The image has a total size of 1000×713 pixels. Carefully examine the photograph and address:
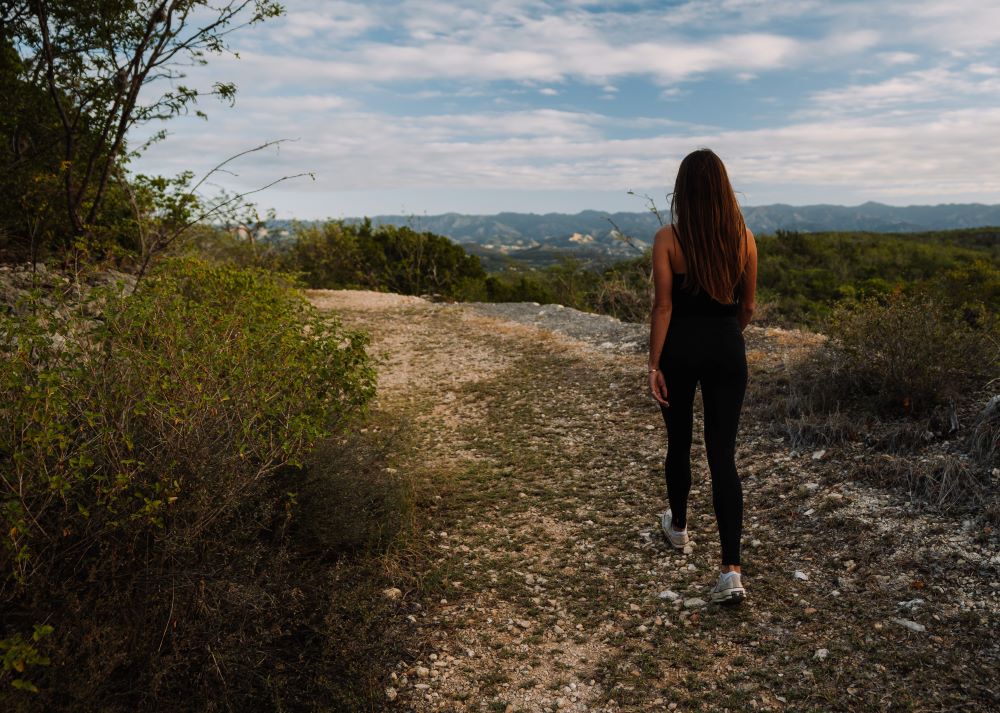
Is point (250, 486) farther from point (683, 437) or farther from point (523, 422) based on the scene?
point (523, 422)

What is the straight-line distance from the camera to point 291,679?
282cm

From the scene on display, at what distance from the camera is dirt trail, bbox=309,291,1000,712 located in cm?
286

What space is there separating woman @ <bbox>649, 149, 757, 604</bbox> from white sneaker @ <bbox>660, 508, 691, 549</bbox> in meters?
0.57

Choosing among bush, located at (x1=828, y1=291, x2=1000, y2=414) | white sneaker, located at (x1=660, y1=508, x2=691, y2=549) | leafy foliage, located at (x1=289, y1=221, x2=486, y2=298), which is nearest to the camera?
white sneaker, located at (x1=660, y1=508, x2=691, y2=549)

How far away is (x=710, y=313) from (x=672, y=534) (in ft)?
5.09

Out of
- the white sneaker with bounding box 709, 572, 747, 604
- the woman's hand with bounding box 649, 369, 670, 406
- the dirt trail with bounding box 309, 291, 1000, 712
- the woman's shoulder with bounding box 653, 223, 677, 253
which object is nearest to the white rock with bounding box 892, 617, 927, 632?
the dirt trail with bounding box 309, 291, 1000, 712

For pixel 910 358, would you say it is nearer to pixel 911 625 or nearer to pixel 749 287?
pixel 749 287

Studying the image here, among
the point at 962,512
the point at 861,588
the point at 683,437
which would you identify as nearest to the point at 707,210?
the point at 683,437

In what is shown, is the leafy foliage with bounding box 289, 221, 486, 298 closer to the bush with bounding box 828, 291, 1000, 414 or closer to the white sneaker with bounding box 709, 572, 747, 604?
the bush with bounding box 828, 291, 1000, 414

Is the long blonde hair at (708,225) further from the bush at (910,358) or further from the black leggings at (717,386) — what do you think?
the bush at (910,358)

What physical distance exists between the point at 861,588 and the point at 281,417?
11.1 feet

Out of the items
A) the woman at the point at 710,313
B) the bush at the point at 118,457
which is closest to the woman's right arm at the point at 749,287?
the woman at the point at 710,313

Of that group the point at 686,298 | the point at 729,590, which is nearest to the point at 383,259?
the point at 686,298

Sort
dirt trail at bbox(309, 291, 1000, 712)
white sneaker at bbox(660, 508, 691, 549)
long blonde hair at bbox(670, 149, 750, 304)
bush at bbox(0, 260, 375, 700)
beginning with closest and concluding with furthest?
bush at bbox(0, 260, 375, 700) → dirt trail at bbox(309, 291, 1000, 712) → long blonde hair at bbox(670, 149, 750, 304) → white sneaker at bbox(660, 508, 691, 549)
